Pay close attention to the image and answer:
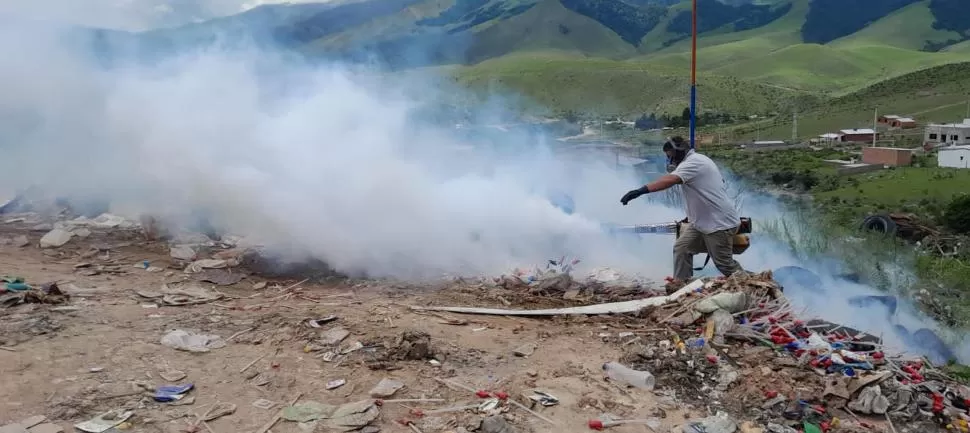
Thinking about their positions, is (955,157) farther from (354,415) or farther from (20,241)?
(354,415)

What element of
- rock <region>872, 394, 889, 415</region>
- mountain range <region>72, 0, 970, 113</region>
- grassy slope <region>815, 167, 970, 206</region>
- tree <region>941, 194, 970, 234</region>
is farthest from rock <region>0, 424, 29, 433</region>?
grassy slope <region>815, 167, 970, 206</region>

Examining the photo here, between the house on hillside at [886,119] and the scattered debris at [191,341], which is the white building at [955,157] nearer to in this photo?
the house on hillside at [886,119]

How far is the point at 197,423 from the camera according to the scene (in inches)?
153

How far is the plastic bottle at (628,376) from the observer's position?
4.43 m

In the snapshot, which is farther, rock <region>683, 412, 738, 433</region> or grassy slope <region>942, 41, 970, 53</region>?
grassy slope <region>942, 41, 970, 53</region>

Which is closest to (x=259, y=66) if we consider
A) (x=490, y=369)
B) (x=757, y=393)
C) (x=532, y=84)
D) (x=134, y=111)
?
(x=134, y=111)

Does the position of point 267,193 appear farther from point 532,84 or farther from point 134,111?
point 532,84

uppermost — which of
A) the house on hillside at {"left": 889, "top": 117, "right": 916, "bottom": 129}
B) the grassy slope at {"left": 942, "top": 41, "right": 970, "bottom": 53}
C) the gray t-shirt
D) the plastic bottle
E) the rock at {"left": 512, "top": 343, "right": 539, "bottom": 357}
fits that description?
the grassy slope at {"left": 942, "top": 41, "right": 970, "bottom": 53}

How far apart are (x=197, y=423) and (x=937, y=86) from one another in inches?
2621

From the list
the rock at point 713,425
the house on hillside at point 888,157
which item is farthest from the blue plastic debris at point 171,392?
the house on hillside at point 888,157

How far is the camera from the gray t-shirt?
603 cm

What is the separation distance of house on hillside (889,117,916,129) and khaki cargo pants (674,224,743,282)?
4787 cm

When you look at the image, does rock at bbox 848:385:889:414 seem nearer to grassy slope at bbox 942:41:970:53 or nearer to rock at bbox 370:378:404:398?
rock at bbox 370:378:404:398

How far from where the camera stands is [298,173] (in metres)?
8.59
